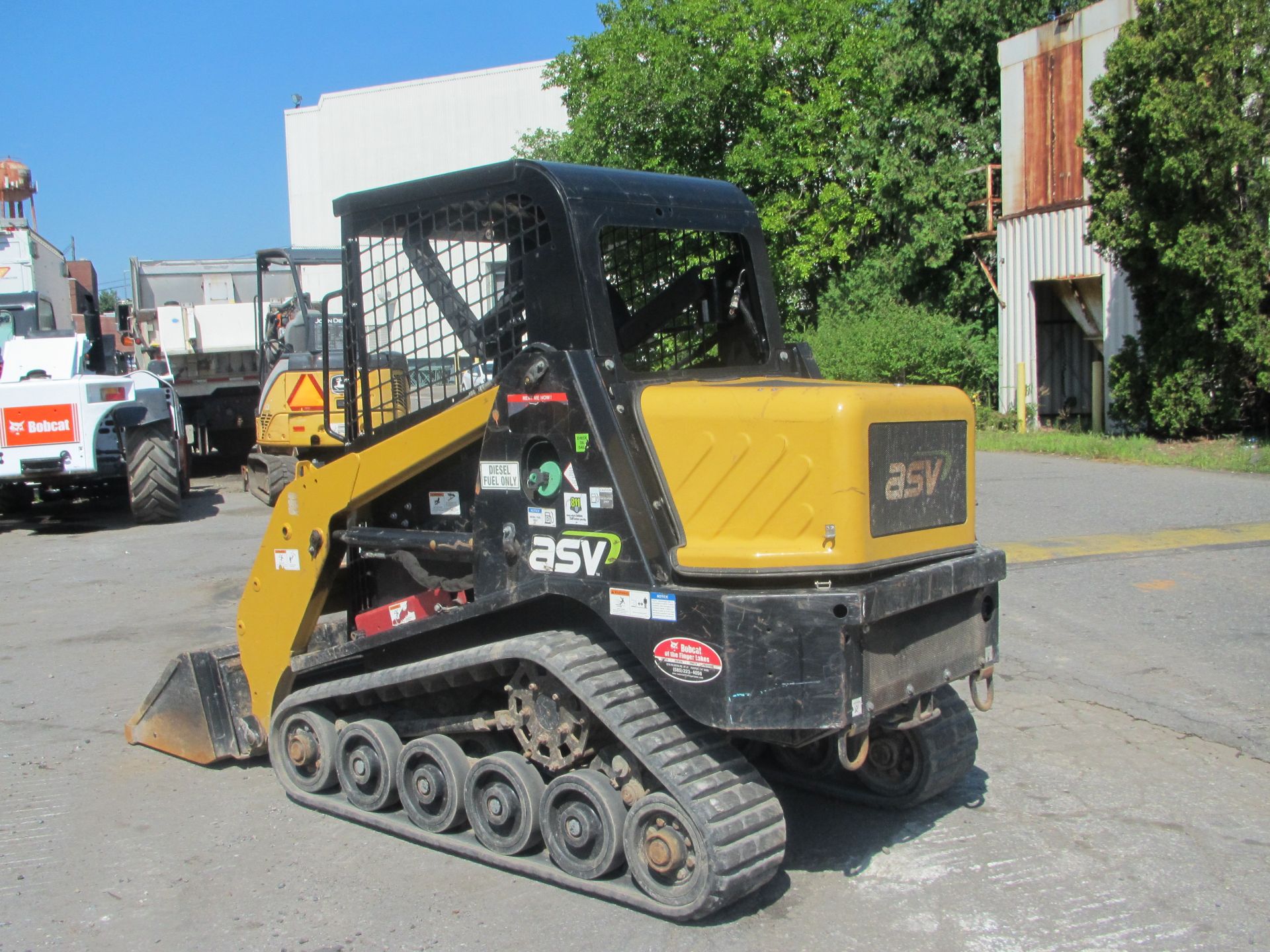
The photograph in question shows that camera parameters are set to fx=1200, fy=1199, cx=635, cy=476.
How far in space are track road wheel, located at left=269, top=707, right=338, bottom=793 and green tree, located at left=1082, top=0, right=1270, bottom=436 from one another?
573 inches

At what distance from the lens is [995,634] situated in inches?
176

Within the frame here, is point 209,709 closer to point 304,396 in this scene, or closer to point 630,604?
point 630,604

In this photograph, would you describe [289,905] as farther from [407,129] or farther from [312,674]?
[407,129]

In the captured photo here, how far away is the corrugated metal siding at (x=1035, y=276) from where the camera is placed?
766 inches

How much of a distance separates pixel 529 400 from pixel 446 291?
30.9 inches

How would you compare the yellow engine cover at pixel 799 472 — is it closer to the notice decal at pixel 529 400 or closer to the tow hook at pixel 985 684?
the notice decal at pixel 529 400

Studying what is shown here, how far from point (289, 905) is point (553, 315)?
2241mm

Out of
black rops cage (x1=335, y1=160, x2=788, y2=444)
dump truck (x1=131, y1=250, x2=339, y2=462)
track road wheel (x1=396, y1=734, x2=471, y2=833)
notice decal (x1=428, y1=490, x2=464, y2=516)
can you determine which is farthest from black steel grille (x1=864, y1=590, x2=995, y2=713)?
dump truck (x1=131, y1=250, x2=339, y2=462)

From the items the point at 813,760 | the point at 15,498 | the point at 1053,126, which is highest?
the point at 1053,126

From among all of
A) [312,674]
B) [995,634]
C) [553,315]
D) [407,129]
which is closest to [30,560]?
[312,674]

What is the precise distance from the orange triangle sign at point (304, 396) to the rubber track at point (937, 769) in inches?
376

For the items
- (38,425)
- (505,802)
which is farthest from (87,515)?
(505,802)

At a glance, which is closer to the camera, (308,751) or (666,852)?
(666,852)

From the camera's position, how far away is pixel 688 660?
3.77 meters
